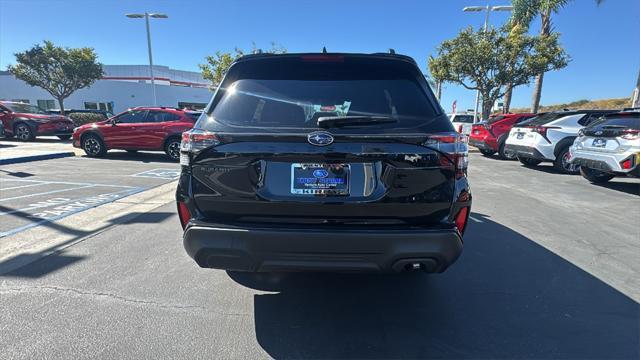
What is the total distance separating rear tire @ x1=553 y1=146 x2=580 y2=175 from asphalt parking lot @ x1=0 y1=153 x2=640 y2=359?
21.0ft

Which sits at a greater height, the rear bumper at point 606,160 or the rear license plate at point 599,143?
the rear license plate at point 599,143

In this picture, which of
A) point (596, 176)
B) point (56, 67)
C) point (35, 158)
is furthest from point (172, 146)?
point (56, 67)

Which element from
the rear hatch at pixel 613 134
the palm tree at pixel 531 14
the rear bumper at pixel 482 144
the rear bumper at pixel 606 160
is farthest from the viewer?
the palm tree at pixel 531 14

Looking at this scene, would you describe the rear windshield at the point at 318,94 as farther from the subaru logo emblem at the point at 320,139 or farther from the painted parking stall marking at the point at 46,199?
the painted parking stall marking at the point at 46,199

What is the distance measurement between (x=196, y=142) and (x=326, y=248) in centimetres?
112

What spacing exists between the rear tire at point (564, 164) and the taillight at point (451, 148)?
9.56 metres

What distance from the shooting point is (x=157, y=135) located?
1184 centimetres

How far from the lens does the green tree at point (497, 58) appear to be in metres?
17.6

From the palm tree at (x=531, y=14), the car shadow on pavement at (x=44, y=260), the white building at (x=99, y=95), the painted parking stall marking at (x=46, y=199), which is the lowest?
the car shadow on pavement at (x=44, y=260)

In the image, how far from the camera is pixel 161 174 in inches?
366

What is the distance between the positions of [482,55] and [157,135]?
15212mm

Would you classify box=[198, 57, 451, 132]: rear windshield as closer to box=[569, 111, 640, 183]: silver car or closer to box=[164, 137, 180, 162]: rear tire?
box=[569, 111, 640, 183]: silver car

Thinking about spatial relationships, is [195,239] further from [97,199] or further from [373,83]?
[97,199]

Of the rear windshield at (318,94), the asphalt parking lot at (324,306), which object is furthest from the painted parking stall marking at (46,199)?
the rear windshield at (318,94)
